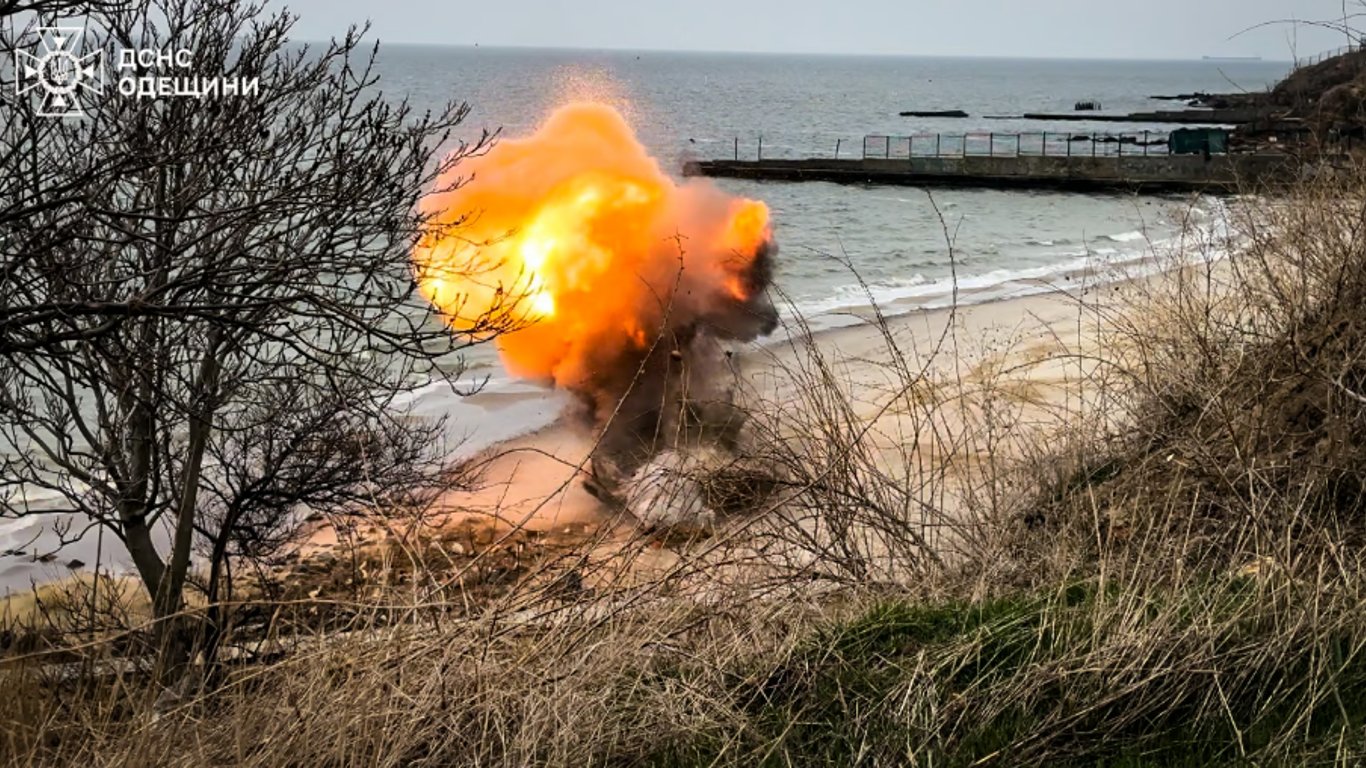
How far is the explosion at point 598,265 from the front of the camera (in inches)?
672

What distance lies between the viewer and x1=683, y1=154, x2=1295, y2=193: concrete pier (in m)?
55.3

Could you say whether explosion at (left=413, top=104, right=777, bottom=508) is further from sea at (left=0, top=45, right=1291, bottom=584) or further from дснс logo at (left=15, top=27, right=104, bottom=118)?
дснс logo at (left=15, top=27, right=104, bottom=118)

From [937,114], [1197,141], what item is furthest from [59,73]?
[937,114]

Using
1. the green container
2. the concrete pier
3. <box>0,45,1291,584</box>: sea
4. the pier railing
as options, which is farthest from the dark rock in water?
the green container

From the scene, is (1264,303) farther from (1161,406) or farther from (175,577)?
(175,577)

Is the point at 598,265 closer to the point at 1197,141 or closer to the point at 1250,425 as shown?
the point at 1250,425

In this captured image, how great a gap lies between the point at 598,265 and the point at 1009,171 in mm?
49995

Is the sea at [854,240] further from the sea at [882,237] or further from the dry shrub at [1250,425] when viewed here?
the dry shrub at [1250,425]

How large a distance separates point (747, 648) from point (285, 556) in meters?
10.4

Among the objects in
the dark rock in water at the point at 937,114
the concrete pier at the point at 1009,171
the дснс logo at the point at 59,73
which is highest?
the dark rock in water at the point at 937,114

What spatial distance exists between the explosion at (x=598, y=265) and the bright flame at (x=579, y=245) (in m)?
0.02

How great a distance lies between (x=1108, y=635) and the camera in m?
5.12

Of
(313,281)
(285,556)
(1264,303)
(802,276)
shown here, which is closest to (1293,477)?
(1264,303)

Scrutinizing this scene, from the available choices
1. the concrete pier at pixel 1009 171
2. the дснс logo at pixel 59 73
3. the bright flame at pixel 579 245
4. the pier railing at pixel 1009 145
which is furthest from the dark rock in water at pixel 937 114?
the дснс logo at pixel 59 73
